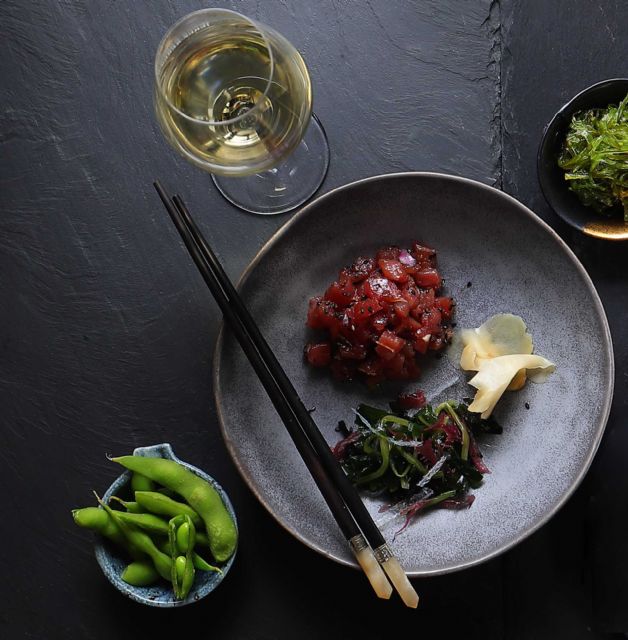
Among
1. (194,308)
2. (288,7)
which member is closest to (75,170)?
(194,308)

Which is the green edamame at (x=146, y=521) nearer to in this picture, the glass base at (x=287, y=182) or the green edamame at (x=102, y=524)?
the green edamame at (x=102, y=524)

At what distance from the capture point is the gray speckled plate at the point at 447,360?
219cm

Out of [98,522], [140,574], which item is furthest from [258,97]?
[140,574]

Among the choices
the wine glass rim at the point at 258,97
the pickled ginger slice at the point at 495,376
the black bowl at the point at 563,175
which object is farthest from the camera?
the black bowl at the point at 563,175

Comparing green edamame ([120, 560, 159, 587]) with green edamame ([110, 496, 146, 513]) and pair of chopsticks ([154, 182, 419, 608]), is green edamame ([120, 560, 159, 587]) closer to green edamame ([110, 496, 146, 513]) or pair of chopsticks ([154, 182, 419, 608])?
green edamame ([110, 496, 146, 513])

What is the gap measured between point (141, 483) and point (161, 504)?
0.10m

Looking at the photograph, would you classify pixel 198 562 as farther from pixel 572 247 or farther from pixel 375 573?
pixel 572 247

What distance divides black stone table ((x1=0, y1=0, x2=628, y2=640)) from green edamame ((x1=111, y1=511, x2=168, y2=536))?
0.84ft

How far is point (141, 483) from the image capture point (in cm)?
221

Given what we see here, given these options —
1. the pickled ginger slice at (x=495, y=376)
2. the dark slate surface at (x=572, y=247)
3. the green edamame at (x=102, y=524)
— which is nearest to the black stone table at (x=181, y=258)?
the dark slate surface at (x=572, y=247)

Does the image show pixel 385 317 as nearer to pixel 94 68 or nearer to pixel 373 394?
pixel 373 394

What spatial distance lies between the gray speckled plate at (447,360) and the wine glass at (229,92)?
0.83 ft

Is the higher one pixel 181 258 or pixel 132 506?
pixel 181 258

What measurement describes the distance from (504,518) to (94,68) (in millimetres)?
1734
